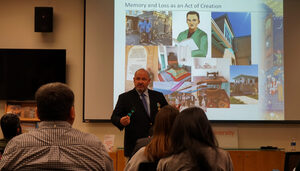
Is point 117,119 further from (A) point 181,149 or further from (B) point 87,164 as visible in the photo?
(B) point 87,164

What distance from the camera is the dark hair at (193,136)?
5.63ft

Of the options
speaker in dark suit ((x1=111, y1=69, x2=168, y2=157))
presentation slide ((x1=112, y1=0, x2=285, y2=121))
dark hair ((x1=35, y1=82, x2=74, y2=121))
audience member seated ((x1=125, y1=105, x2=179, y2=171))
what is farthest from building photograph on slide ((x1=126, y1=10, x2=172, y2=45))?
dark hair ((x1=35, y1=82, x2=74, y2=121))

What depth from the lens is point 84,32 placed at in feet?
16.4

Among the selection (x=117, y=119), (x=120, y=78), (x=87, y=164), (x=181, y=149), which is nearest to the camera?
(x=87, y=164)

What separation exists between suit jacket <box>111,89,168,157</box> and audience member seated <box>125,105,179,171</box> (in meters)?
1.42

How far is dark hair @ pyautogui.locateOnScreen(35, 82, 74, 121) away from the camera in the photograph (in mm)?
1508

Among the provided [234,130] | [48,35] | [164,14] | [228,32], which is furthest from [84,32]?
[234,130]

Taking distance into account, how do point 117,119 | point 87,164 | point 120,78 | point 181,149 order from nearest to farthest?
point 87,164 < point 181,149 < point 117,119 < point 120,78

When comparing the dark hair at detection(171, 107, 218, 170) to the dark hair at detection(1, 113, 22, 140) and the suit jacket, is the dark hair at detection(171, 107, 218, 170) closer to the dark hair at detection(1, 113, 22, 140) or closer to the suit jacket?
the dark hair at detection(1, 113, 22, 140)

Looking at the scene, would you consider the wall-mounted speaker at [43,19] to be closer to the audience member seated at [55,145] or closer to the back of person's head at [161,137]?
the back of person's head at [161,137]

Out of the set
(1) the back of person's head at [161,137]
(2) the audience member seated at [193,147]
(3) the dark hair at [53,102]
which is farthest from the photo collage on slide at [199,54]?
(3) the dark hair at [53,102]

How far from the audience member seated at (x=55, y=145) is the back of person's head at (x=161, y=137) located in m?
0.44

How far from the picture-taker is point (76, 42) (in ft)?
16.8

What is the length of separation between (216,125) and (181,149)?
3.39 metres
